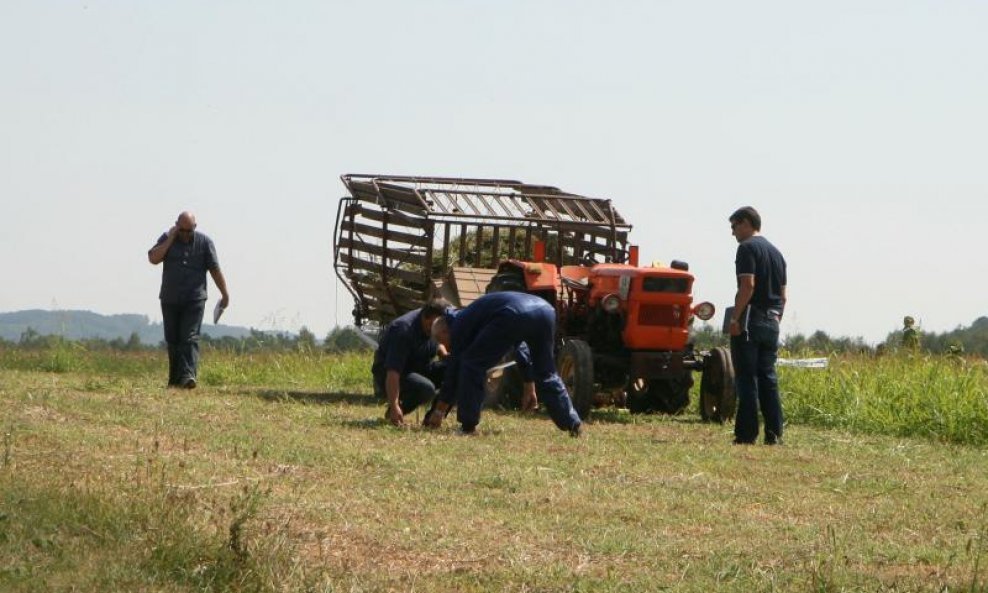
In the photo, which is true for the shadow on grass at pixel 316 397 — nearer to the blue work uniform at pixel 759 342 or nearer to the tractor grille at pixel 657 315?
the tractor grille at pixel 657 315

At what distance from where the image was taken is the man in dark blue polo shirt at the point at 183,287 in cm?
1839

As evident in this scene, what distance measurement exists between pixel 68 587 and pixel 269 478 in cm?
330

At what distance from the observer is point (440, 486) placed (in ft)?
33.8

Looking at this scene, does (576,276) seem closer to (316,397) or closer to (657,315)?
(657,315)

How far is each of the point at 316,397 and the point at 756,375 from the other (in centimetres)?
552

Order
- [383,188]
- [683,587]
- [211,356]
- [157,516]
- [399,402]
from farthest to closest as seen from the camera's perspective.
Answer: [211,356]
[383,188]
[399,402]
[157,516]
[683,587]

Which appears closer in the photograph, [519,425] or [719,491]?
[719,491]

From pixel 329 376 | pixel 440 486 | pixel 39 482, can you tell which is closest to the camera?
pixel 39 482

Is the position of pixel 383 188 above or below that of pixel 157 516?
above

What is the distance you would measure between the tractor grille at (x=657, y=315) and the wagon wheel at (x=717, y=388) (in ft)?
1.75

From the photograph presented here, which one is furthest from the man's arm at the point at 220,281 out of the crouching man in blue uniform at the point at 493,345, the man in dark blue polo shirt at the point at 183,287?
the crouching man in blue uniform at the point at 493,345

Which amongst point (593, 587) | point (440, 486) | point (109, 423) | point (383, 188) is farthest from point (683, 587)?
point (383, 188)

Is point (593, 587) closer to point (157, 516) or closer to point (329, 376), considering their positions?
point (157, 516)

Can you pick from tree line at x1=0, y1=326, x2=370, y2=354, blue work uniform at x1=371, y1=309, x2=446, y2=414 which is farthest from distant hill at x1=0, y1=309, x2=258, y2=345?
blue work uniform at x1=371, y1=309, x2=446, y2=414
